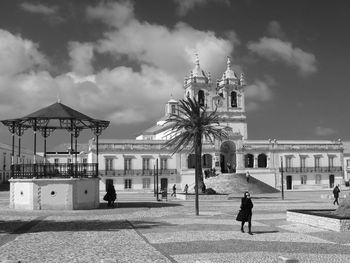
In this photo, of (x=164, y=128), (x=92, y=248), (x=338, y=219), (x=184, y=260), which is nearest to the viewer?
(x=184, y=260)

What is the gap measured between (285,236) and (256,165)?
5139cm

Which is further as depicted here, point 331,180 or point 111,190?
point 331,180

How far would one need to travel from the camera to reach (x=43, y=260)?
11.6 metres

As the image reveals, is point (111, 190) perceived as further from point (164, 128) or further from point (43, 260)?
point (164, 128)

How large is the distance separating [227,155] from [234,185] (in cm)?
1620

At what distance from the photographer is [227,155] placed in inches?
2699

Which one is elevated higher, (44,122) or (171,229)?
(44,122)

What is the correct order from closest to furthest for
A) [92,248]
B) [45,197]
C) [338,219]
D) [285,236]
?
[92,248] < [285,236] < [338,219] < [45,197]

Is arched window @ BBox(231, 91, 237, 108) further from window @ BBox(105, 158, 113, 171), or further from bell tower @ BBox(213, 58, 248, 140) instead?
window @ BBox(105, 158, 113, 171)

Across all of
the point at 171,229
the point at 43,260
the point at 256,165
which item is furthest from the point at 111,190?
the point at 256,165

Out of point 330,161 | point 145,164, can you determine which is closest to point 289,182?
point 330,161

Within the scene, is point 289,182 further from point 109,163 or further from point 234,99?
point 109,163

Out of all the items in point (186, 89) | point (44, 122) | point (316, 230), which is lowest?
point (316, 230)

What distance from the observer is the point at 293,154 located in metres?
67.2
